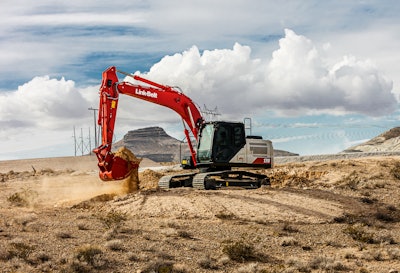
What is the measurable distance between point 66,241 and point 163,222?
15.2 feet

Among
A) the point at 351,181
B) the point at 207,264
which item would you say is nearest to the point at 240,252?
the point at 207,264

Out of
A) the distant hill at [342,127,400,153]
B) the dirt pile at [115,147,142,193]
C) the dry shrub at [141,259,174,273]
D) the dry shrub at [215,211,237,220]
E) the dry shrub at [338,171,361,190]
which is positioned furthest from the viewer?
the distant hill at [342,127,400,153]

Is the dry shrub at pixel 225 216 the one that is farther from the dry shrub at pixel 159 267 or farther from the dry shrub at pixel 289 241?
the dry shrub at pixel 159 267

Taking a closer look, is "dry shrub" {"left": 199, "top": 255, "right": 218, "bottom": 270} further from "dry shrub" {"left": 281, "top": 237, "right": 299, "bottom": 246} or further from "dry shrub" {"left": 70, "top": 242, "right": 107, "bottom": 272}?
"dry shrub" {"left": 281, "top": 237, "right": 299, "bottom": 246}

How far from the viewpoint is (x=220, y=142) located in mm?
25844

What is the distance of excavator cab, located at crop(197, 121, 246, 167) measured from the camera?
2566cm

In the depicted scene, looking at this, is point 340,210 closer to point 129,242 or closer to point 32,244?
point 129,242

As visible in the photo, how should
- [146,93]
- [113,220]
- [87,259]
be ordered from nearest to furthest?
[87,259] < [113,220] < [146,93]

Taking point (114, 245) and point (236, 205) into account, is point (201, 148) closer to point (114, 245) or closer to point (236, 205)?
point (236, 205)

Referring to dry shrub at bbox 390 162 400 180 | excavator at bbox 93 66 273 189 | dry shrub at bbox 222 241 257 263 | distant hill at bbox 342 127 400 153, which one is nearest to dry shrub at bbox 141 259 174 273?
dry shrub at bbox 222 241 257 263

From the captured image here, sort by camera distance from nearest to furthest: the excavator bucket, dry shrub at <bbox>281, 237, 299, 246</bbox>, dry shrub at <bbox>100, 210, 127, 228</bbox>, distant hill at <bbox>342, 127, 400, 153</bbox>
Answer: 1. dry shrub at <bbox>281, 237, 299, 246</bbox>
2. dry shrub at <bbox>100, 210, 127, 228</bbox>
3. the excavator bucket
4. distant hill at <bbox>342, 127, 400, 153</bbox>

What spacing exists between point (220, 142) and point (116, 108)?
5120 mm

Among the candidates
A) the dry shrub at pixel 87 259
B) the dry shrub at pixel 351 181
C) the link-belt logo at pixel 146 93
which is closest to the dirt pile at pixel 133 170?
→ the link-belt logo at pixel 146 93

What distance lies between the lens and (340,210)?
2334 centimetres
